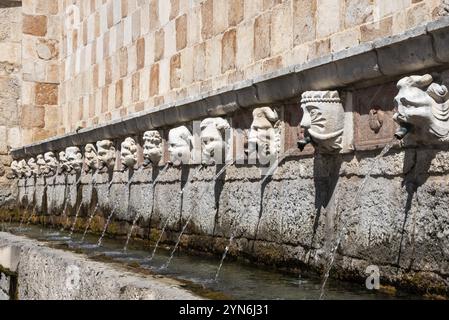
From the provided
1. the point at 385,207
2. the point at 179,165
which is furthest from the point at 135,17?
the point at 385,207

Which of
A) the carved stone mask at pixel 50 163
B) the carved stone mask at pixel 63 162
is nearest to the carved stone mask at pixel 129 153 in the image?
the carved stone mask at pixel 63 162

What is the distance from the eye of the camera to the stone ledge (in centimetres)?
347

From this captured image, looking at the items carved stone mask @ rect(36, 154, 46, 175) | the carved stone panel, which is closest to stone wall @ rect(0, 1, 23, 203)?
carved stone mask @ rect(36, 154, 46, 175)

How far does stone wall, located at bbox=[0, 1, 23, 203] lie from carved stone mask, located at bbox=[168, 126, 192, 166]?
22.9 ft

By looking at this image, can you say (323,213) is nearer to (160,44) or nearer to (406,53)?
(406,53)

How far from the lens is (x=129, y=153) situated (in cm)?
760

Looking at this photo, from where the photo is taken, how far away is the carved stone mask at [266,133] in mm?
5098

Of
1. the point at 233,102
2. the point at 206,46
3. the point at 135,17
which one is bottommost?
the point at 233,102

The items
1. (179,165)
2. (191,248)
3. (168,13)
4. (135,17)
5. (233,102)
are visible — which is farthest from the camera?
(135,17)

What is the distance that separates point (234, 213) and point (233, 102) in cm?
74

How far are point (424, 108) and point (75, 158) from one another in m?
6.41

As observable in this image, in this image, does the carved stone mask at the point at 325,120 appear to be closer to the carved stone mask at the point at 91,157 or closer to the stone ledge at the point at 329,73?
the stone ledge at the point at 329,73
